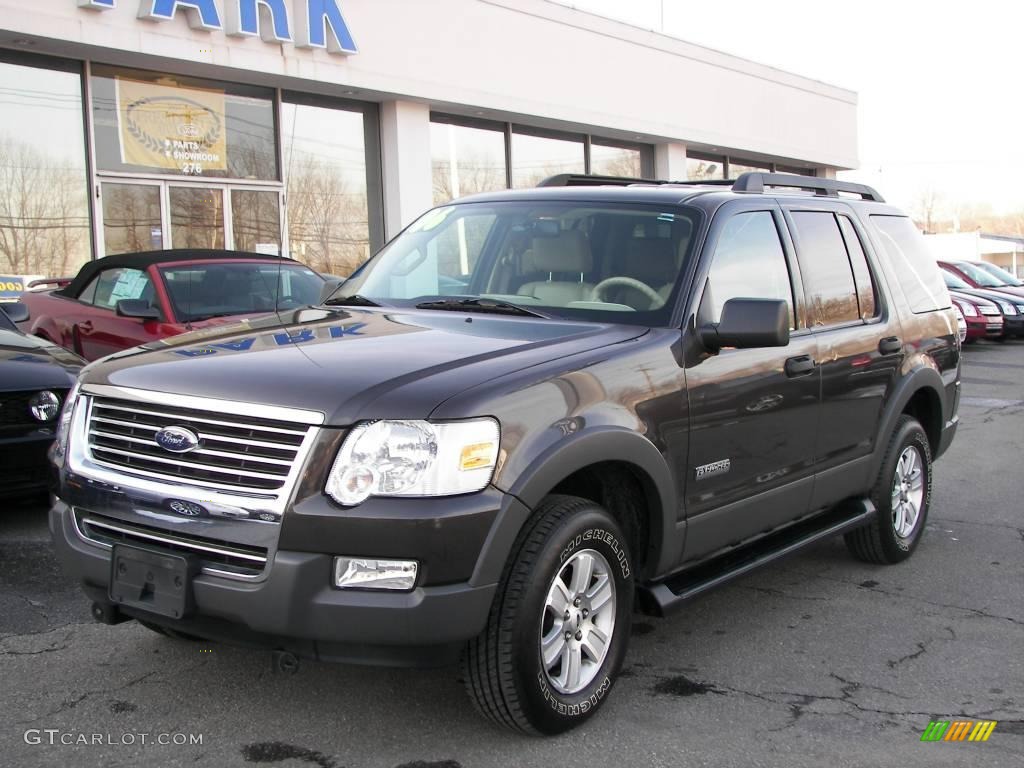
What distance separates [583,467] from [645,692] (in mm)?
996

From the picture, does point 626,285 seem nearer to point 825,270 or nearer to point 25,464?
point 825,270

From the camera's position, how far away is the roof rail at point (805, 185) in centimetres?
503

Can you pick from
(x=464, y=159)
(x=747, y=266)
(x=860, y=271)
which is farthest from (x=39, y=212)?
(x=747, y=266)

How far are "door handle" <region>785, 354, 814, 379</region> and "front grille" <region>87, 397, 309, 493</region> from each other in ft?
7.57

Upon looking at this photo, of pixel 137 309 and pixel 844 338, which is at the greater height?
pixel 137 309

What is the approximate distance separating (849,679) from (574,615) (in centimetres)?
126

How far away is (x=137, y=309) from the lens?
352 inches

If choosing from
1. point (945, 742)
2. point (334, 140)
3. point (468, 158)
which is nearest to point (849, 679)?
point (945, 742)

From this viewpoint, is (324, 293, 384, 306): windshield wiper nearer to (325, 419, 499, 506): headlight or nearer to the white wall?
→ (325, 419, 499, 506): headlight

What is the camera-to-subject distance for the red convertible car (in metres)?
9.12

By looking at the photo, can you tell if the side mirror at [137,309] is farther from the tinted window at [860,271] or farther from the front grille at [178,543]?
the tinted window at [860,271]

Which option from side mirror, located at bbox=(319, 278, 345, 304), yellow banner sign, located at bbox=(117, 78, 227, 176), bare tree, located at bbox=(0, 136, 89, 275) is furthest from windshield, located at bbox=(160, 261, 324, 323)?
yellow banner sign, located at bbox=(117, 78, 227, 176)

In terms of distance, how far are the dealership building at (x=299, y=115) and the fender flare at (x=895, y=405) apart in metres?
10.0

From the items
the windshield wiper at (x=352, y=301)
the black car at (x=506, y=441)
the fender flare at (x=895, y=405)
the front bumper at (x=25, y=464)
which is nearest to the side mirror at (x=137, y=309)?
the front bumper at (x=25, y=464)
